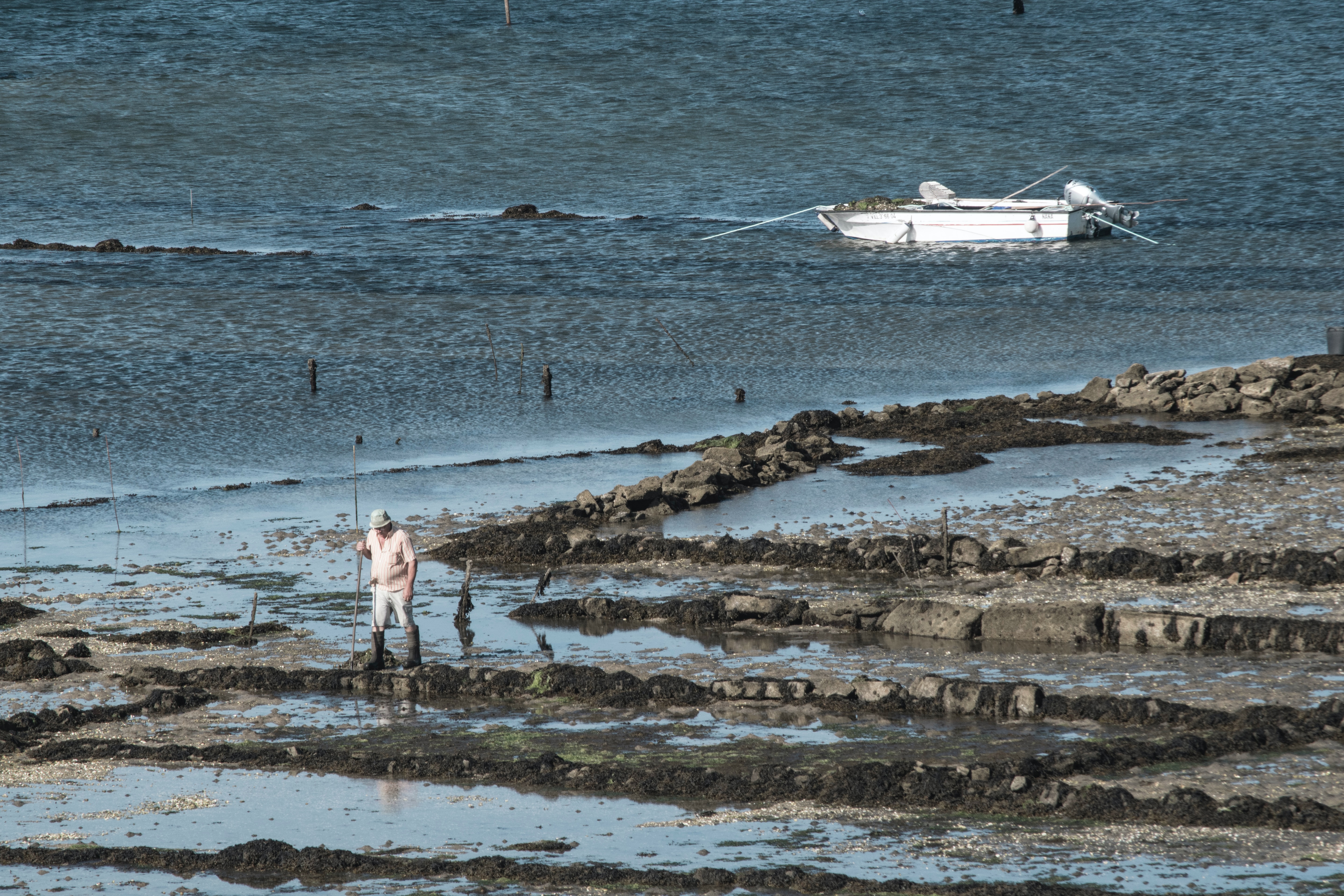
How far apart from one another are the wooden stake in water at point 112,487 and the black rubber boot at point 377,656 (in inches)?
310

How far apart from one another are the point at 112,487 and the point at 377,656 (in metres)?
10.3

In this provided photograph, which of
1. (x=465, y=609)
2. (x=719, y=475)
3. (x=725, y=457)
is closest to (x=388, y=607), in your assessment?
(x=465, y=609)

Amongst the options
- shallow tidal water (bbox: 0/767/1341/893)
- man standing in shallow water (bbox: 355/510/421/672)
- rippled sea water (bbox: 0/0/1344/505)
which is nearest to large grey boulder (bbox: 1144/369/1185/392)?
rippled sea water (bbox: 0/0/1344/505)

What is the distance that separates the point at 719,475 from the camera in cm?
2114

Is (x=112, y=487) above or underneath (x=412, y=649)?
above

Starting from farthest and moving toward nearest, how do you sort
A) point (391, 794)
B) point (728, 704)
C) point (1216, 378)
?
1. point (1216, 378)
2. point (728, 704)
3. point (391, 794)

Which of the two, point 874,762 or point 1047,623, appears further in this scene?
point 1047,623

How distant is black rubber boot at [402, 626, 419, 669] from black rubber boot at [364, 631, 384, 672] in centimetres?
23

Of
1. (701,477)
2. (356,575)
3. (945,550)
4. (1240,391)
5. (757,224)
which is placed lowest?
(356,575)

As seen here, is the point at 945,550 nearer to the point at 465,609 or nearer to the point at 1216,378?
the point at 465,609

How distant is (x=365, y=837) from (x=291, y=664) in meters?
4.49

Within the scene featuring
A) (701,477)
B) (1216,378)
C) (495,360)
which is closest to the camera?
(701,477)

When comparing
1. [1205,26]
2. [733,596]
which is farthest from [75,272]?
[1205,26]

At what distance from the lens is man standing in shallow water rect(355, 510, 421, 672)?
1408cm
